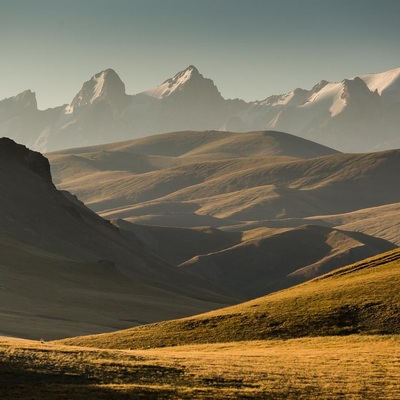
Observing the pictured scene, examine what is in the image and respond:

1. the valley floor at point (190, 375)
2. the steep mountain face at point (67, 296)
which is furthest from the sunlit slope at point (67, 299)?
the valley floor at point (190, 375)

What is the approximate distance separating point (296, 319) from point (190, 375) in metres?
30.3

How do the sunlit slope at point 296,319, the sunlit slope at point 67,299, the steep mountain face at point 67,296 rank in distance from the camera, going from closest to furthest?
the sunlit slope at point 296,319
the sunlit slope at point 67,299
the steep mountain face at point 67,296

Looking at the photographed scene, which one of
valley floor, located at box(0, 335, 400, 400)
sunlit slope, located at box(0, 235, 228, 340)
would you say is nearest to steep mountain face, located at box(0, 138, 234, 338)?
sunlit slope, located at box(0, 235, 228, 340)

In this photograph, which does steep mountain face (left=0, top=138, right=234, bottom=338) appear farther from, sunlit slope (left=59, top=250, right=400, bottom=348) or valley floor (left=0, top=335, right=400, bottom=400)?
valley floor (left=0, top=335, right=400, bottom=400)

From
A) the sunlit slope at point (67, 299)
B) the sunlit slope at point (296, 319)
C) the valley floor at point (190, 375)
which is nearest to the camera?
the valley floor at point (190, 375)

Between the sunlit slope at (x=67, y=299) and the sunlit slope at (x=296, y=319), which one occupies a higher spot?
the sunlit slope at (x=67, y=299)

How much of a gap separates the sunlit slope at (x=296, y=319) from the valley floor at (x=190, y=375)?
1459 cm

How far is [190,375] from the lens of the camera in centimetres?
4372

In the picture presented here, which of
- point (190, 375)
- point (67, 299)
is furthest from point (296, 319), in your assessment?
A: point (67, 299)

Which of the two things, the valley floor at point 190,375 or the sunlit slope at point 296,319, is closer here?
the valley floor at point 190,375

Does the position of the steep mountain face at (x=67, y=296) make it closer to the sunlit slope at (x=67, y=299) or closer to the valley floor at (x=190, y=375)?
the sunlit slope at (x=67, y=299)

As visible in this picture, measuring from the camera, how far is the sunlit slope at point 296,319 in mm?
70562

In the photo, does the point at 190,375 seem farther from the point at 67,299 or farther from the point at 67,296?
the point at 67,296

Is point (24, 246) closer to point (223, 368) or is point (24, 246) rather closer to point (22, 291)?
point (22, 291)
